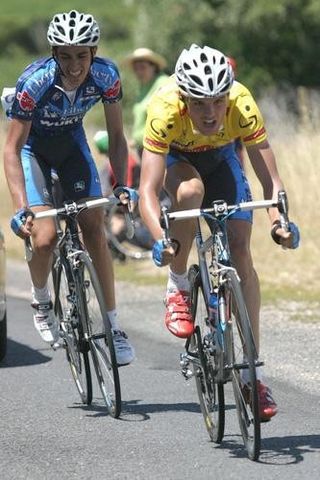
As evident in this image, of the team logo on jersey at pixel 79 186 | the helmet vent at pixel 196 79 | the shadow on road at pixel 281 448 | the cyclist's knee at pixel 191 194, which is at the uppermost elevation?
the helmet vent at pixel 196 79

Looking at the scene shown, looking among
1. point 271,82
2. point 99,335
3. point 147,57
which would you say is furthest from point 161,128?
point 271,82

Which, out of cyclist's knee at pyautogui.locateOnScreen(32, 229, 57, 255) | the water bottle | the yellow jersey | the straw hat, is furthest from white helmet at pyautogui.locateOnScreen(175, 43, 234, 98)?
the straw hat

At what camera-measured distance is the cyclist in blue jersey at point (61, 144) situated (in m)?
7.88

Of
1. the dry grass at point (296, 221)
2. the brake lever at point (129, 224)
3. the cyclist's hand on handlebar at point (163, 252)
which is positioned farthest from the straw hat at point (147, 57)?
the cyclist's hand on handlebar at point (163, 252)

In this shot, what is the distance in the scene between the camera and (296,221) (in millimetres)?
15672

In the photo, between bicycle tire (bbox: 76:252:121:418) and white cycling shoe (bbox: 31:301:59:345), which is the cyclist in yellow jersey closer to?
bicycle tire (bbox: 76:252:121:418)

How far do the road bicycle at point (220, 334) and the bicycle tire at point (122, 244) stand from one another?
771 cm

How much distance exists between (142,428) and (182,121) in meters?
1.69

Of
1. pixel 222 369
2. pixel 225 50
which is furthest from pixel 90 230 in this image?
pixel 225 50

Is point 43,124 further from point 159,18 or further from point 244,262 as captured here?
point 159,18

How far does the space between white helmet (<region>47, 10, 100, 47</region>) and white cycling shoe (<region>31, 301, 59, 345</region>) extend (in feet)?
5.38

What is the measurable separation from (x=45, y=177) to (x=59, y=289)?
731mm

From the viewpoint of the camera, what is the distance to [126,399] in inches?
331

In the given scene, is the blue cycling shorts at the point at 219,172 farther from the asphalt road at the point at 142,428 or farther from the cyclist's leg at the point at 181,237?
the asphalt road at the point at 142,428
